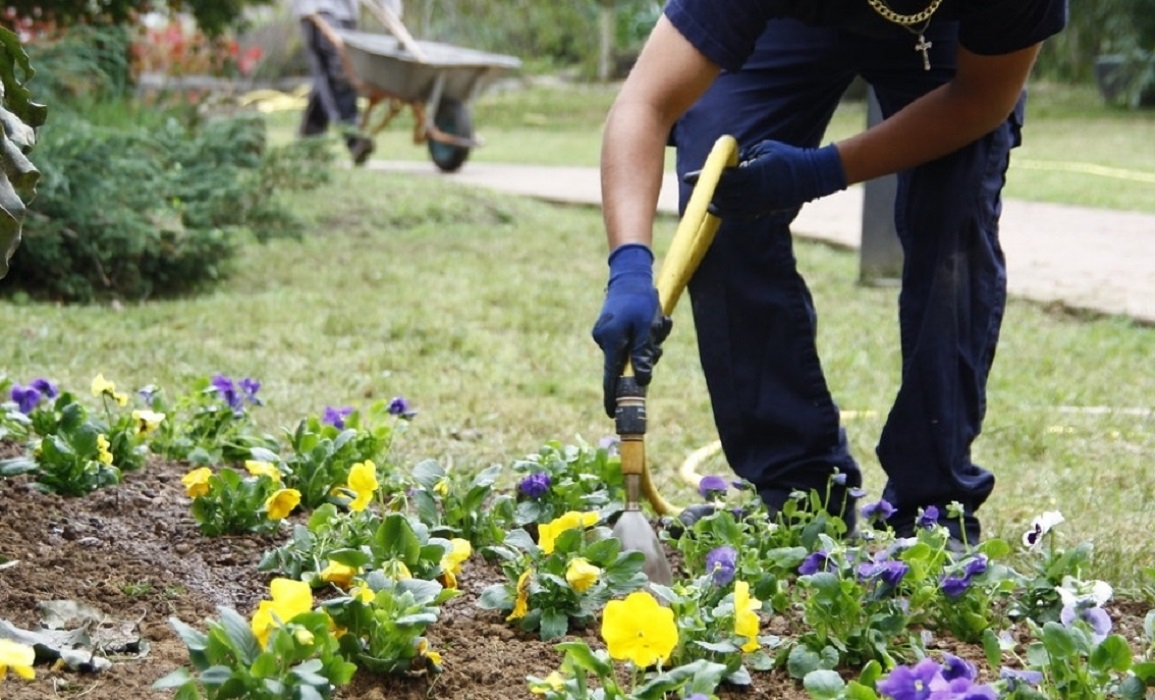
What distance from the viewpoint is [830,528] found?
2.43 m

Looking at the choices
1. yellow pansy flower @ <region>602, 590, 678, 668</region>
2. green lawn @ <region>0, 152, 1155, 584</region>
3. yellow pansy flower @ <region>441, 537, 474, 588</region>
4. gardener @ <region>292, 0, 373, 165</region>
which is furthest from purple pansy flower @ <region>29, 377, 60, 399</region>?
gardener @ <region>292, 0, 373, 165</region>

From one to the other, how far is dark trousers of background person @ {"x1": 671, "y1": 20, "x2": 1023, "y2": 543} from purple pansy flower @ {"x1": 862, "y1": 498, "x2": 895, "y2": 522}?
0.27m

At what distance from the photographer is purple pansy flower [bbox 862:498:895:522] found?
245cm

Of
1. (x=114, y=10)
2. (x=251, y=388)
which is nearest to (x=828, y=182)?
(x=251, y=388)

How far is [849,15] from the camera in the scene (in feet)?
8.20

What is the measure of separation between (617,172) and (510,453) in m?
1.31

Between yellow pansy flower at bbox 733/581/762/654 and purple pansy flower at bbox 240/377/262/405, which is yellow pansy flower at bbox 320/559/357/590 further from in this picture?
purple pansy flower at bbox 240/377/262/405

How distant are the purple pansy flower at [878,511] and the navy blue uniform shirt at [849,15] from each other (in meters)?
0.71

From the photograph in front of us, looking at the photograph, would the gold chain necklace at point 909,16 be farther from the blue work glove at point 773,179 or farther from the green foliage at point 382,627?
the green foliage at point 382,627

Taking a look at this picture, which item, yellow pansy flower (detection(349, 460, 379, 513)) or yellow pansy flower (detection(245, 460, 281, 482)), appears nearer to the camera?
yellow pansy flower (detection(349, 460, 379, 513))

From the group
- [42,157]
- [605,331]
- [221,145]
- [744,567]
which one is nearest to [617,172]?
[605,331]

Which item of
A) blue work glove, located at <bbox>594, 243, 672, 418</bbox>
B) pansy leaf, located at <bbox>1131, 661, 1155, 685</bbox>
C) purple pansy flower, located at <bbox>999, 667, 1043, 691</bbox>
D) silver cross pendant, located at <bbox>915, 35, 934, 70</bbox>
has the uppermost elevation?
silver cross pendant, located at <bbox>915, 35, 934, 70</bbox>

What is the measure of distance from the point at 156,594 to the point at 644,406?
29.3 inches

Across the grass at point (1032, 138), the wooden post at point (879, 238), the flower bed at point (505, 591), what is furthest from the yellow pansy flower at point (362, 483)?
the grass at point (1032, 138)
